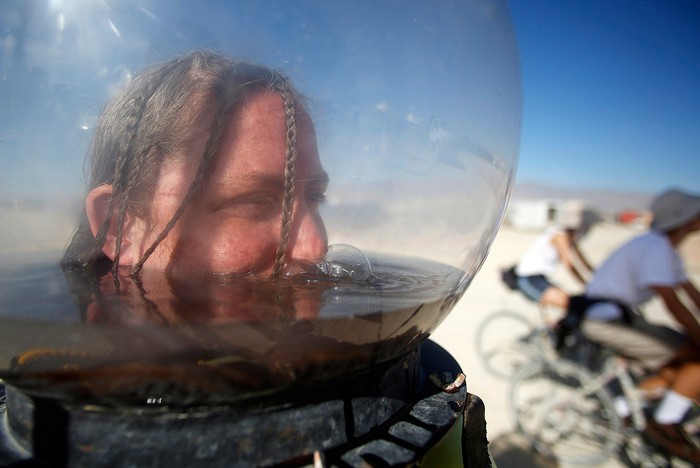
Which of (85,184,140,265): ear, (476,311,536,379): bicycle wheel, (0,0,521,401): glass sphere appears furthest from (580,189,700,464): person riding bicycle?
(85,184,140,265): ear

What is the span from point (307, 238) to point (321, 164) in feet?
0.44

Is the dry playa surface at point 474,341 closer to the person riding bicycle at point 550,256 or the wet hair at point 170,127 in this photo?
the person riding bicycle at point 550,256

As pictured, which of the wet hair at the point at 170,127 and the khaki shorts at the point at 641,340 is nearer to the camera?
the wet hair at the point at 170,127

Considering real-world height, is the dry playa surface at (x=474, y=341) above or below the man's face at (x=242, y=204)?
below

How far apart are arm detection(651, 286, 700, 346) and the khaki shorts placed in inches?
3.4

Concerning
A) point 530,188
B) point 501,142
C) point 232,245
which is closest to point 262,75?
point 232,245

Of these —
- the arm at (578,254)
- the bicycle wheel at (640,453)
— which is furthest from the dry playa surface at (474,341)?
the arm at (578,254)

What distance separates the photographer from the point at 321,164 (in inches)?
25.3

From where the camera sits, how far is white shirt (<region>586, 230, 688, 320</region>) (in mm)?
2682

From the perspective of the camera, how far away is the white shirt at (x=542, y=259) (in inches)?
147

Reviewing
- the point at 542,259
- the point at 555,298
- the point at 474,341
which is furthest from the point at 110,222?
the point at 474,341

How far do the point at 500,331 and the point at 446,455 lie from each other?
4.05 meters

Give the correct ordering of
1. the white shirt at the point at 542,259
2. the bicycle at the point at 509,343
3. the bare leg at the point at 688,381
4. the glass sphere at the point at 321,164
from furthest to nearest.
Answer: the white shirt at the point at 542,259 < the bicycle at the point at 509,343 < the bare leg at the point at 688,381 < the glass sphere at the point at 321,164

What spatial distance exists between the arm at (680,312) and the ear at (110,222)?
301 cm
